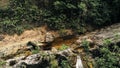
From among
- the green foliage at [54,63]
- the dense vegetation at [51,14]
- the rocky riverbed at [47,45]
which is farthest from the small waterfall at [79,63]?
the dense vegetation at [51,14]

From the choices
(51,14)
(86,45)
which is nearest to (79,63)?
(86,45)

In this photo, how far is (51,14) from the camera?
56.6 ft

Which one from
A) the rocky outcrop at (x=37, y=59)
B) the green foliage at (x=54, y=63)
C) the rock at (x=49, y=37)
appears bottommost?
the green foliage at (x=54, y=63)

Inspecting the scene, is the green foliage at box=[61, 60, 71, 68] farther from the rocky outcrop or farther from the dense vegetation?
the dense vegetation

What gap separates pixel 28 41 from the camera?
15.7 metres

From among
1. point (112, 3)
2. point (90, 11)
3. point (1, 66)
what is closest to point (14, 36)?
point (1, 66)

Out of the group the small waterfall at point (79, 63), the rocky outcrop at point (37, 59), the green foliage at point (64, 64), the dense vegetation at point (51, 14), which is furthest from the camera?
the dense vegetation at point (51, 14)

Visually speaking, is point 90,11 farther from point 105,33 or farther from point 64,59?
point 64,59

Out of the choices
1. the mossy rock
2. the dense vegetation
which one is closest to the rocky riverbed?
the dense vegetation

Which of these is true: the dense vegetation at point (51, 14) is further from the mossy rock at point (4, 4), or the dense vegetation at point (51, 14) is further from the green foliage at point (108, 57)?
the green foliage at point (108, 57)

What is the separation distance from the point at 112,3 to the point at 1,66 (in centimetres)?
875

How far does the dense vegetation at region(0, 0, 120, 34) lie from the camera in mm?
16781

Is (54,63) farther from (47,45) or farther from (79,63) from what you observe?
(47,45)

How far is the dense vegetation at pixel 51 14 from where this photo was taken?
16.8m
